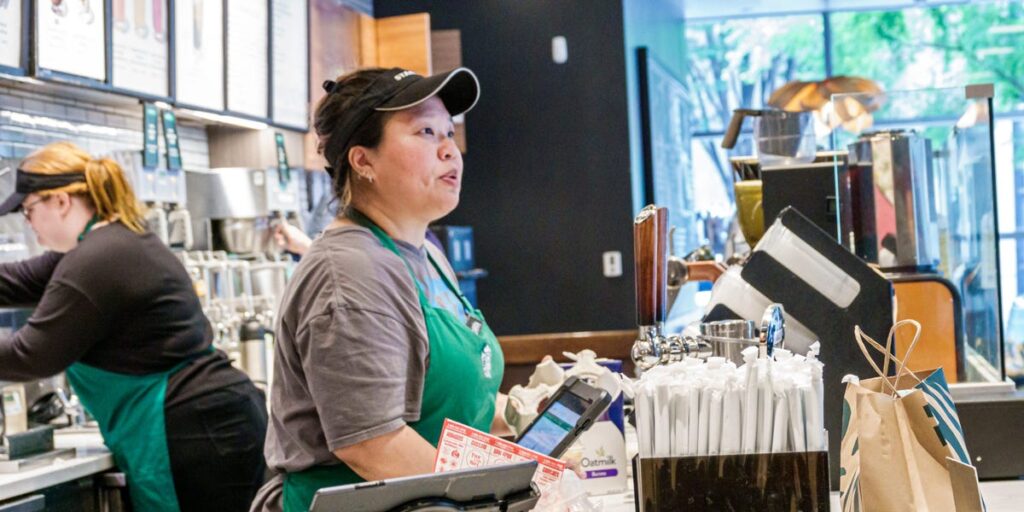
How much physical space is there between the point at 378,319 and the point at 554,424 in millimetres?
299

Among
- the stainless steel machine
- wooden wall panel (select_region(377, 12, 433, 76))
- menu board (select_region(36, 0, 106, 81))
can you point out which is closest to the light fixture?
the stainless steel machine

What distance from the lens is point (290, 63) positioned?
17.9ft

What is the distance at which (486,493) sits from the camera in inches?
50.5

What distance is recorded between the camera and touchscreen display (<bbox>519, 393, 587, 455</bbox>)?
1745mm

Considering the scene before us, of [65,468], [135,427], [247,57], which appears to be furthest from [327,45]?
[65,468]

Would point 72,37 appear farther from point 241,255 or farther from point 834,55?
point 834,55

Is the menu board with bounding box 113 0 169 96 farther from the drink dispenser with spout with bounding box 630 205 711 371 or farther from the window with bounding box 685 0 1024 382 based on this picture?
the window with bounding box 685 0 1024 382

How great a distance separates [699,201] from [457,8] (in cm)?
367

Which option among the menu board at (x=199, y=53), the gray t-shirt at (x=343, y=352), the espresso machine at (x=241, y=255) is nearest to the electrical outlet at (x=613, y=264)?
the espresso machine at (x=241, y=255)

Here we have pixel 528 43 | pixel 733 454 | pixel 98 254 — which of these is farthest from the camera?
pixel 528 43

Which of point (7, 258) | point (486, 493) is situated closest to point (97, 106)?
point (7, 258)

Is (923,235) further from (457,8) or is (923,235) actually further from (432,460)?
(457,8)

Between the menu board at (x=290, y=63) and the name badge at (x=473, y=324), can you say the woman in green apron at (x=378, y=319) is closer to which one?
the name badge at (x=473, y=324)

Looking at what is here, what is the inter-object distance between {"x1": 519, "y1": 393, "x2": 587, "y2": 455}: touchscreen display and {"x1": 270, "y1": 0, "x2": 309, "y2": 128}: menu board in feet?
12.2
